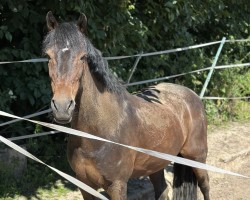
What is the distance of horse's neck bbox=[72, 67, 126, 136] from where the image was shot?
9.62 ft

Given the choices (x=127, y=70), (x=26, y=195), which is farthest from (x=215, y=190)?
(x=26, y=195)

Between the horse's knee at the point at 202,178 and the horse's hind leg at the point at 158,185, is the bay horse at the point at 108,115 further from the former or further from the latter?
the horse's hind leg at the point at 158,185

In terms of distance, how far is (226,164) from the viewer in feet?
19.9

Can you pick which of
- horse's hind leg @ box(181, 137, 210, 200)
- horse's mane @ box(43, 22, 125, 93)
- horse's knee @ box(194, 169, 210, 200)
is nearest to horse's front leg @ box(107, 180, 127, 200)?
horse's mane @ box(43, 22, 125, 93)

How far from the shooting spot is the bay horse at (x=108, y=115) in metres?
2.63

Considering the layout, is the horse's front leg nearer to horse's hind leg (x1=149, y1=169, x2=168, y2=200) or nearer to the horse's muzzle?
the horse's muzzle

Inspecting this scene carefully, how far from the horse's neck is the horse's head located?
227 mm

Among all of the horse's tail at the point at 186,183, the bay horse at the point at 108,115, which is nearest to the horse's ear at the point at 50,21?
the bay horse at the point at 108,115

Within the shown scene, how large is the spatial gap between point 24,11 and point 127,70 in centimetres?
211

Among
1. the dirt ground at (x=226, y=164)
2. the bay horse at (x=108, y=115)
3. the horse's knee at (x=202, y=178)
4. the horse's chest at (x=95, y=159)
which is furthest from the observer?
the dirt ground at (x=226, y=164)

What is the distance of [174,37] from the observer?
6.94 m

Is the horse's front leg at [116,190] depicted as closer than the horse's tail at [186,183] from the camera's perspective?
Yes

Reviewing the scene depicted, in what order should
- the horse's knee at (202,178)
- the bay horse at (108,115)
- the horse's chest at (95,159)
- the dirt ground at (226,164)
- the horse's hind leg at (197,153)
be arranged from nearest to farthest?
the bay horse at (108,115) < the horse's chest at (95,159) < the horse's hind leg at (197,153) < the horse's knee at (202,178) < the dirt ground at (226,164)

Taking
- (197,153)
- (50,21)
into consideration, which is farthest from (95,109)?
(197,153)
